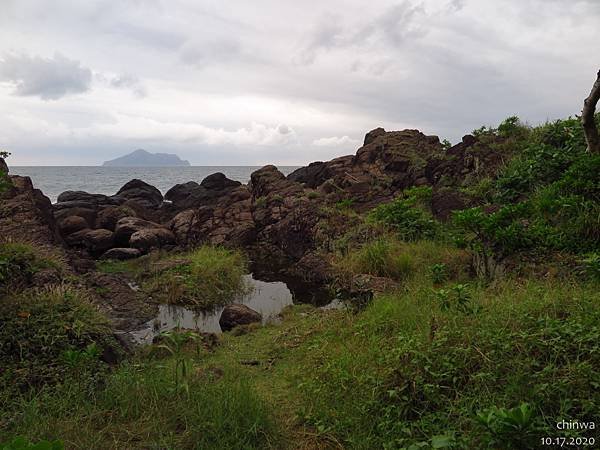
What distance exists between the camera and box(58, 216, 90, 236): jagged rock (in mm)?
18062

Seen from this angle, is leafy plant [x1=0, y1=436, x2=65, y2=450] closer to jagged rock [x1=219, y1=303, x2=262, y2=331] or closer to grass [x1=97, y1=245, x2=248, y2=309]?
jagged rock [x1=219, y1=303, x2=262, y2=331]

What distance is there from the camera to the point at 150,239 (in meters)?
17.0

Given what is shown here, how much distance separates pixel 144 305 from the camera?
1026 centimetres

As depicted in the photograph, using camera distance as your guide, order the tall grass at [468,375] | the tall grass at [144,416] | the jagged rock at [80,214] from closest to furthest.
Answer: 1. the tall grass at [468,375]
2. the tall grass at [144,416]
3. the jagged rock at [80,214]

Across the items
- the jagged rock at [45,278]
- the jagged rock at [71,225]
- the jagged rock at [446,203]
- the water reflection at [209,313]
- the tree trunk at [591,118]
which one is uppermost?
the tree trunk at [591,118]

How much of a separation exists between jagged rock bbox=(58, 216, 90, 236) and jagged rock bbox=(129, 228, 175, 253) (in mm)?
2825

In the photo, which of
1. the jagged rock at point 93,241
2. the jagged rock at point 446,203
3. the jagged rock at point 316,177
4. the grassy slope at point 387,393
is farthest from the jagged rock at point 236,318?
the jagged rock at point 316,177

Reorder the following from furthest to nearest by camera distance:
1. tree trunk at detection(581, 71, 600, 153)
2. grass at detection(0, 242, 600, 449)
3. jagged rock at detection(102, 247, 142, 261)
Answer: jagged rock at detection(102, 247, 142, 261), tree trunk at detection(581, 71, 600, 153), grass at detection(0, 242, 600, 449)

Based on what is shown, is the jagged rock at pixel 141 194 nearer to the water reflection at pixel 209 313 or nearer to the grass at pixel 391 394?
the water reflection at pixel 209 313

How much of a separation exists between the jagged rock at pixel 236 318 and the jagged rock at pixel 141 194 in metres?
23.8

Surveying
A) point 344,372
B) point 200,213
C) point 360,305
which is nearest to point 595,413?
point 344,372

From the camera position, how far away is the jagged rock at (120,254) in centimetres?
1580

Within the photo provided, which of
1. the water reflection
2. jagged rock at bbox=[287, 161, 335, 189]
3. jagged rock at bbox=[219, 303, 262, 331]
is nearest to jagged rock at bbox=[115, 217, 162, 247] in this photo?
the water reflection

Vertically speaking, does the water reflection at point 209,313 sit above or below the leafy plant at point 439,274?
below
